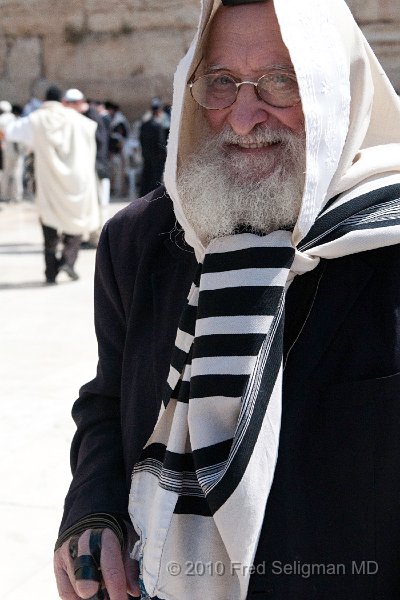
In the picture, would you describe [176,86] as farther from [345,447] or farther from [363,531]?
[363,531]

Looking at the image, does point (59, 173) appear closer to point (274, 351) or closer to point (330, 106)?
point (330, 106)

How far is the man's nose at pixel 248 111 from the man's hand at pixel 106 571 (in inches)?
31.0

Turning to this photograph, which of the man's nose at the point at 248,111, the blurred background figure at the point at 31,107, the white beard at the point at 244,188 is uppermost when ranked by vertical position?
the man's nose at the point at 248,111

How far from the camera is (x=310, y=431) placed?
1691mm

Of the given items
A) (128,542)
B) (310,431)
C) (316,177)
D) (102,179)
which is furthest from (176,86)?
(102,179)

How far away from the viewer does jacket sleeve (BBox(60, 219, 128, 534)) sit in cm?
193

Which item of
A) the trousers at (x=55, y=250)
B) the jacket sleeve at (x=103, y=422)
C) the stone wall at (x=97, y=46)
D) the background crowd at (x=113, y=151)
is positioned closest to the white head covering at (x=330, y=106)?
the jacket sleeve at (x=103, y=422)

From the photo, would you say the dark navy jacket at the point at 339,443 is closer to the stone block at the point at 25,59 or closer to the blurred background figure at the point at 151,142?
the blurred background figure at the point at 151,142

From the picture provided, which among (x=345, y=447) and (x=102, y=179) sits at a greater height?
(x=345, y=447)

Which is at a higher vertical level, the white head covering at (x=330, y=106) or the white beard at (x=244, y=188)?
the white head covering at (x=330, y=106)

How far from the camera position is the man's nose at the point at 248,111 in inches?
71.5

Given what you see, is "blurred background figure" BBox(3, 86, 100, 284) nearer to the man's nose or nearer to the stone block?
the man's nose

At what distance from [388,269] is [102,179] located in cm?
1055

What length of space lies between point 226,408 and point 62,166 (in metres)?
8.36
